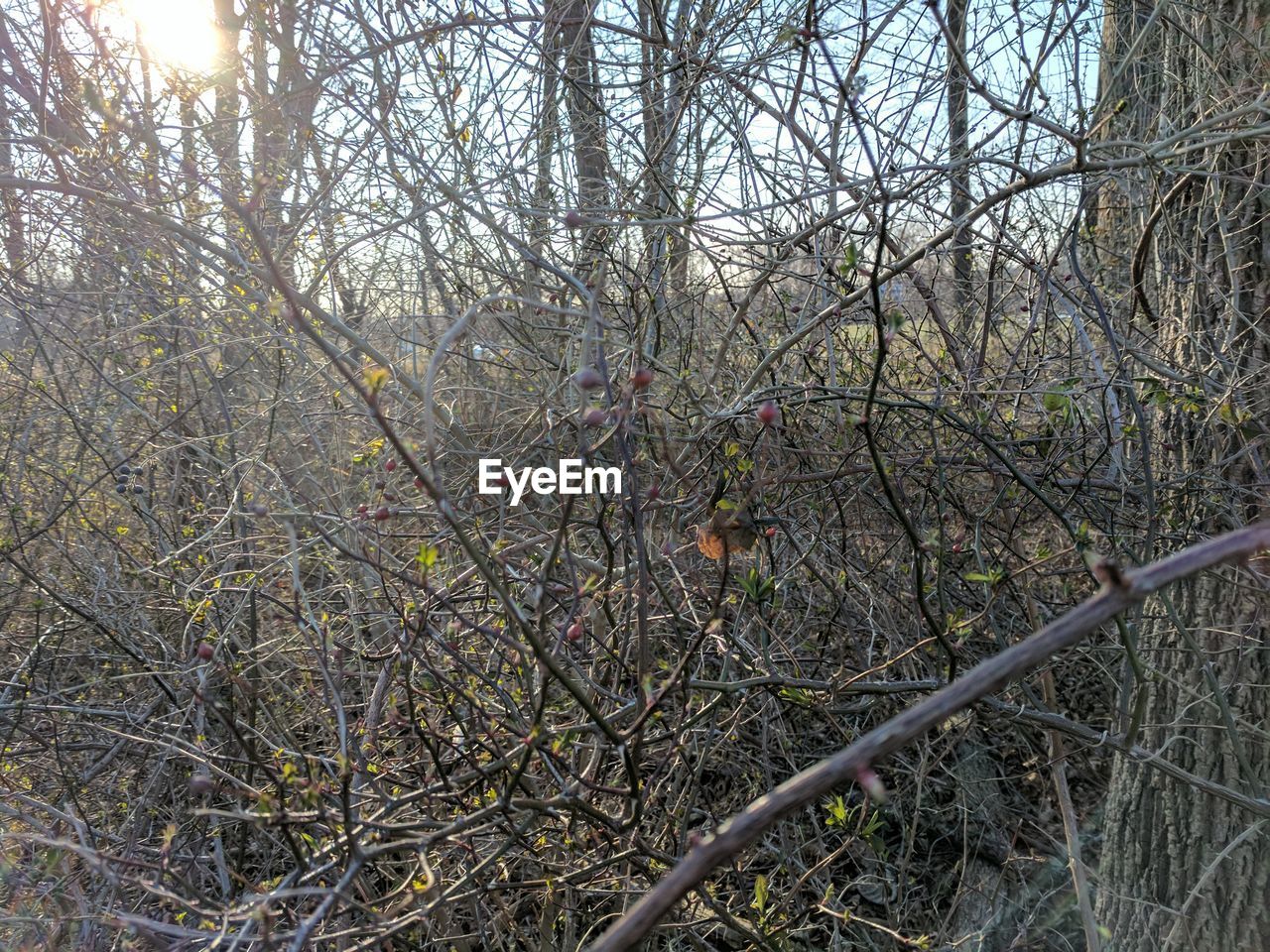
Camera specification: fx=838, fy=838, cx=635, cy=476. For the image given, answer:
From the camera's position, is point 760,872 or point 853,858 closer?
point 760,872

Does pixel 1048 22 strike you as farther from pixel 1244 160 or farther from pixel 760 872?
pixel 760 872

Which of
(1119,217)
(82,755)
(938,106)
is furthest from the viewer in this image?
(1119,217)

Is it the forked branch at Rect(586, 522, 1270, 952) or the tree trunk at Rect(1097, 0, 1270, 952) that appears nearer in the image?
the forked branch at Rect(586, 522, 1270, 952)

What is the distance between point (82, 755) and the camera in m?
3.22

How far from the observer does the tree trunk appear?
8.50 feet

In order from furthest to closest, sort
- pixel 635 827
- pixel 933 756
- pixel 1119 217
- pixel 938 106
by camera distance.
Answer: pixel 1119 217
pixel 933 756
pixel 938 106
pixel 635 827

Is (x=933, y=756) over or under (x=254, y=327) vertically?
under

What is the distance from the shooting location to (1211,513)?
2.69 meters

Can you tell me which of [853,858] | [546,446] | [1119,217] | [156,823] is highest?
[1119,217]

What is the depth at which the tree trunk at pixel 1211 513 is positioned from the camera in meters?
2.59

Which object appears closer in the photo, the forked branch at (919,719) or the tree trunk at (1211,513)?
the forked branch at (919,719)

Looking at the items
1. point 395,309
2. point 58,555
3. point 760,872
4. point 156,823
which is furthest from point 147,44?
point 760,872

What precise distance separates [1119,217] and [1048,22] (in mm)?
2347

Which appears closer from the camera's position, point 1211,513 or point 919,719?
point 919,719
